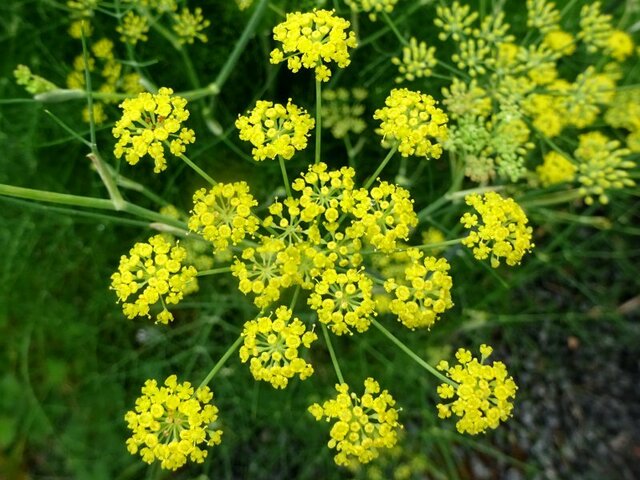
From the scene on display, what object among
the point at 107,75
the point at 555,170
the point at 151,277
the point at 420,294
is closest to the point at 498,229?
the point at 420,294

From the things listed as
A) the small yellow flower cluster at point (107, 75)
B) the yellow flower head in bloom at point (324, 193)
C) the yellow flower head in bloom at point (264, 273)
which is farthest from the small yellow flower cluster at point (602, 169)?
the small yellow flower cluster at point (107, 75)

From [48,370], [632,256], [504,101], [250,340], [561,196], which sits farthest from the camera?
[632,256]

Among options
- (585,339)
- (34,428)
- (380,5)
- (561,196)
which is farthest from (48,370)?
(585,339)

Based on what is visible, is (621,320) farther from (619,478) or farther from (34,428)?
(34,428)

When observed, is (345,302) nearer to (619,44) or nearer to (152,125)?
(152,125)

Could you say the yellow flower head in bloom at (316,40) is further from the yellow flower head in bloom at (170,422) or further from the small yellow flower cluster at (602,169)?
the small yellow flower cluster at (602,169)
